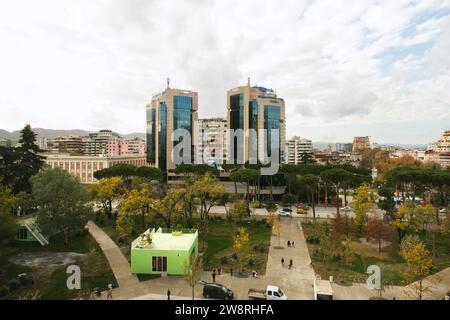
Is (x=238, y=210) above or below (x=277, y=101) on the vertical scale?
below

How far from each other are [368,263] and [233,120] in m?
64.5

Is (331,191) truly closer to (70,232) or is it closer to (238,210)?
(238,210)

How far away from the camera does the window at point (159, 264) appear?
2559cm

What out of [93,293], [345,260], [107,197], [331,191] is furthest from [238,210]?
[331,191]

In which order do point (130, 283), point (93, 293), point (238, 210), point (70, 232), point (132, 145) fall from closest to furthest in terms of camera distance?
point (93, 293) → point (130, 283) → point (70, 232) → point (238, 210) → point (132, 145)

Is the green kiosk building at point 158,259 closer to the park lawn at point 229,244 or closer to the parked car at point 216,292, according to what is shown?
the park lawn at point 229,244

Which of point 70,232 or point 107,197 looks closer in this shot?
point 70,232

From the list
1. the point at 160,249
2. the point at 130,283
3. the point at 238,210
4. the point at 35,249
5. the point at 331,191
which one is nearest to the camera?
the point at 130,283

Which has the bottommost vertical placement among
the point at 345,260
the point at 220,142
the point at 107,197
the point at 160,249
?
the point at 345,260

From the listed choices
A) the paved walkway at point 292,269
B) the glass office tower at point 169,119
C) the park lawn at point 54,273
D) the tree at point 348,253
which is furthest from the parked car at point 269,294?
the glass office tower at point 169,119

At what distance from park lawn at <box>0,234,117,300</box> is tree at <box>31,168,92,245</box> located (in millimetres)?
2227

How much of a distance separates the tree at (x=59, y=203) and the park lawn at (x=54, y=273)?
87.7 inches
